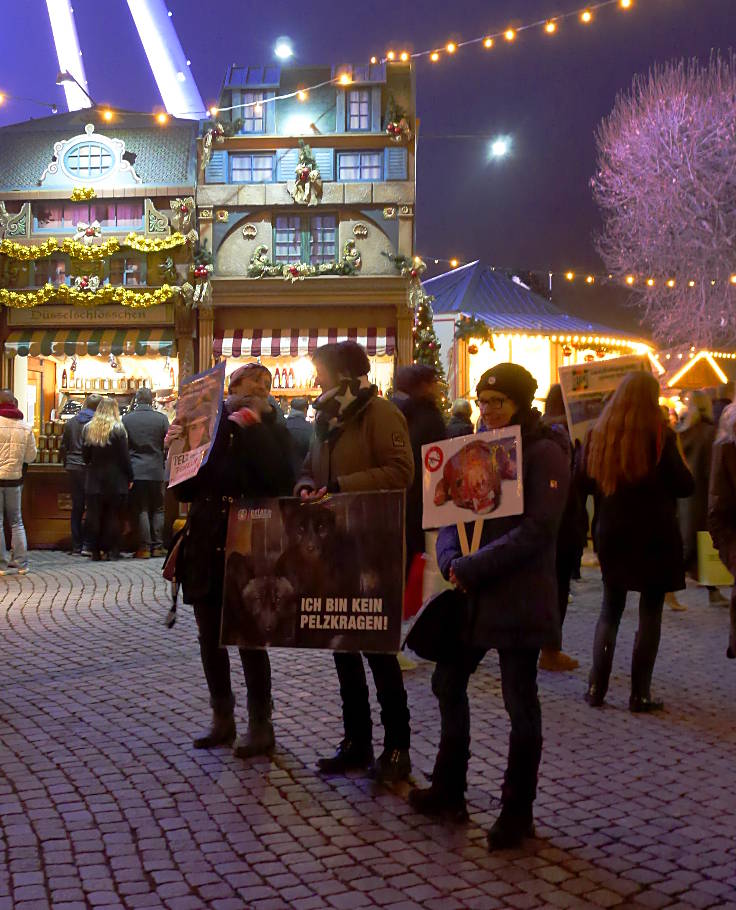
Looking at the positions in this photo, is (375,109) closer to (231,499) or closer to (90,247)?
(90,247)

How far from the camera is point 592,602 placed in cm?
999

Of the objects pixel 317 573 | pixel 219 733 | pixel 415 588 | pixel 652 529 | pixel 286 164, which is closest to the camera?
pixel 317 573

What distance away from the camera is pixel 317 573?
452 centimetres

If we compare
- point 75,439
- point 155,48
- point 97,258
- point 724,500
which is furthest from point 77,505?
point 155,48

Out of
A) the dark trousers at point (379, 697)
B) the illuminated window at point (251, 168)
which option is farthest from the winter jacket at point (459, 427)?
the illuminated window at point (251, 168)

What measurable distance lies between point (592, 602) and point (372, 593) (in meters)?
6.01

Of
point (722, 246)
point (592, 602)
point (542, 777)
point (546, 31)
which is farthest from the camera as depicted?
point (722, 246)

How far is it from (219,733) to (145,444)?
8906 millimetres

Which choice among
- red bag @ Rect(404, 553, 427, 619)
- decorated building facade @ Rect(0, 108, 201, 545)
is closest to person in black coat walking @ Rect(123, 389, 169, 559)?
decorated building facade @ Rect(0, 108, 201, 545)

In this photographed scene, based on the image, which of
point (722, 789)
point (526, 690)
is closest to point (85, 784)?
point (526, 690)

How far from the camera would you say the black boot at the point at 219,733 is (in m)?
5.18

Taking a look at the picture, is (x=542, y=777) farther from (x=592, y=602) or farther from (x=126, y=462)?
(x=126, y=462)

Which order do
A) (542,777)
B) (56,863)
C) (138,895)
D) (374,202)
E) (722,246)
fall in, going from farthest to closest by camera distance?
1. (722,246)
2. (374,202)
3. (542,777)
4. (56,863)
5. (138,895)

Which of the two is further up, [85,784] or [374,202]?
[374,202]
